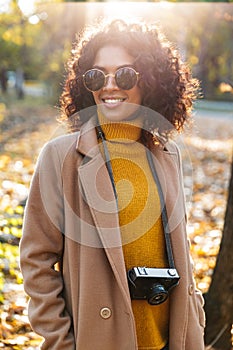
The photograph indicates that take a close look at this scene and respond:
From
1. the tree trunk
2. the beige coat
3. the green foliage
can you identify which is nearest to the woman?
the beige coat

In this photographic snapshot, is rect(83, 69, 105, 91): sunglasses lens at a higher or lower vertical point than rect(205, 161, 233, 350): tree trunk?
higher

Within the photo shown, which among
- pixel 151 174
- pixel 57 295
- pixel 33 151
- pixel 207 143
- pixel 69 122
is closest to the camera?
→ pixel 57 295

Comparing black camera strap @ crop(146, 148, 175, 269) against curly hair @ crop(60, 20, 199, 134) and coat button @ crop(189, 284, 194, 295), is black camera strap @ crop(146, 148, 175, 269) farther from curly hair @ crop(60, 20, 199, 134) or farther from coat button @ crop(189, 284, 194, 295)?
curly hair @ crop(60, 20, 199, 134)

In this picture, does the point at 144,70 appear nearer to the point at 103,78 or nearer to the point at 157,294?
the point at 103,78

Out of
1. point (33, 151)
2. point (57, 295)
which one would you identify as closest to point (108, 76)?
point (57, 295)

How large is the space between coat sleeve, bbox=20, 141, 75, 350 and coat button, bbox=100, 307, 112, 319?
134 mm

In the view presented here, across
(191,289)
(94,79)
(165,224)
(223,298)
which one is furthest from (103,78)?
(223,298)

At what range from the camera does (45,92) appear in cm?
3912

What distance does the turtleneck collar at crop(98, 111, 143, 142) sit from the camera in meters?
2.31

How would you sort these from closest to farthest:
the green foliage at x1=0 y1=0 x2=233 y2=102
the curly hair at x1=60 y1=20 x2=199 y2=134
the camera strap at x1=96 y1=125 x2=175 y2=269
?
the camera strap at x1=96 y1=125 x2=175 y2=269, the curly hair at x1=60 y1=20 x2=199 y2=134, the green foliage at x1=0 y1=0 x2=233 y2=102

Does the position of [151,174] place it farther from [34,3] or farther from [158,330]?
[34,3]

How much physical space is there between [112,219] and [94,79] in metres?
0.55

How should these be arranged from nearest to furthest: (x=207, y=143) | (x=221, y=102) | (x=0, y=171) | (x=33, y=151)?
(x=0, y=171), (x=33, y=151), (x=207, y=143), (x=221, y=102)

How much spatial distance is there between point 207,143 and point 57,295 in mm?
13923
